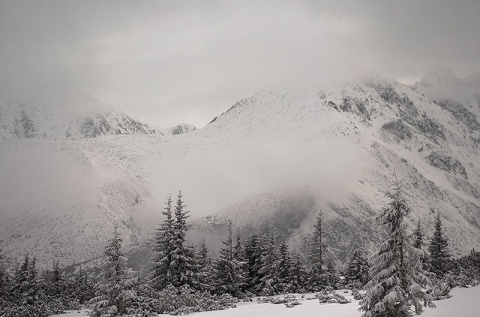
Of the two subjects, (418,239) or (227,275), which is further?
(227,275)

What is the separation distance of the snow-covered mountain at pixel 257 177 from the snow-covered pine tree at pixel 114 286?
80.3 m

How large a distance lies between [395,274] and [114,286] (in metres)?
18.4

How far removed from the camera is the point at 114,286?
1045 inches

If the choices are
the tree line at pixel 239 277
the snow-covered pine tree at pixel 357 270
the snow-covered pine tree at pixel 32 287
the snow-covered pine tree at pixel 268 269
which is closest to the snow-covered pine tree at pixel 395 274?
the tree line at pixel 239 277

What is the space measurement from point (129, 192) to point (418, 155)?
118338mm

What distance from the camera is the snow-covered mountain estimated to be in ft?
364

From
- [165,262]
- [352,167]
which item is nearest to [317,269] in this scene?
[165,262]

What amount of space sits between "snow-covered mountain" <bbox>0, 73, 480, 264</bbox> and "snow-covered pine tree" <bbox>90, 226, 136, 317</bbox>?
8028cm

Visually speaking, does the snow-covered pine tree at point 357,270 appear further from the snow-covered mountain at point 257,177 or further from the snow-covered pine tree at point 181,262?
the snow-covered mountain at point 257,177

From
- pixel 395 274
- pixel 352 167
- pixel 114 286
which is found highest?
pixel 352 167

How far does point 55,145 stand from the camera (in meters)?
153

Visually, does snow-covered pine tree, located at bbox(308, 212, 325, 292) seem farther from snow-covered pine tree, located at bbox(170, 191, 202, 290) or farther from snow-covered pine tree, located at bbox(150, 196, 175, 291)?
snow-covered pine tree, located at bbox(150, 196, 175, 291)

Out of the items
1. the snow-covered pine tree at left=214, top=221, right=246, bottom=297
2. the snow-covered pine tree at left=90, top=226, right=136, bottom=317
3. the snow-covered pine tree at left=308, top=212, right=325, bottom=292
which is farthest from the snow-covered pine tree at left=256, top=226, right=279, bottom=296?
the snow-covered pine tree at left=90, top=226, right=136, bottom=317

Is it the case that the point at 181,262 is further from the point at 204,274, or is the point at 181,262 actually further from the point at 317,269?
the point at 317,269
